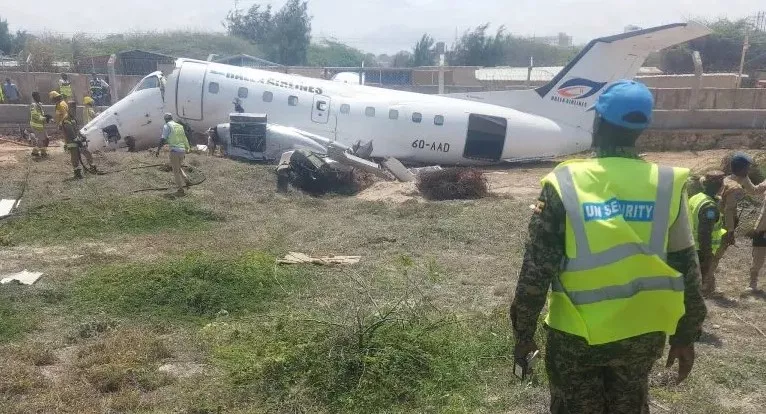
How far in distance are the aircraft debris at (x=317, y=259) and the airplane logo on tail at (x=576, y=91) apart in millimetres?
10038

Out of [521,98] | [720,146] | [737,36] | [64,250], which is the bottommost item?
[64,250]

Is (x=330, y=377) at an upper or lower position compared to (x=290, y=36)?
lower

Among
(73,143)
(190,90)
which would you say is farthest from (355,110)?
(73,143)

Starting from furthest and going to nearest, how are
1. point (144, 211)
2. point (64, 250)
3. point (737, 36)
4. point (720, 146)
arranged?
point (737, 36) < point (720, 146) < point (144, 211) < point (64, 250)

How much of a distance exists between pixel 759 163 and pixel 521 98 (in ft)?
20.4

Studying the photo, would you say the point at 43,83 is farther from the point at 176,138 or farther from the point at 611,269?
the point at 611,269

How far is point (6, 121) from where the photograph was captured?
2091 centimetres

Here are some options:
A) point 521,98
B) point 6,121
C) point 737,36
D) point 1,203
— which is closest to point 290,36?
point 737,36

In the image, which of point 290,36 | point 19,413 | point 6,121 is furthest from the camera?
point 290,36

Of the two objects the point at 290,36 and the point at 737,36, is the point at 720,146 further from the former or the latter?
the point at 290,36

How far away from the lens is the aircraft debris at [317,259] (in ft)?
26.2

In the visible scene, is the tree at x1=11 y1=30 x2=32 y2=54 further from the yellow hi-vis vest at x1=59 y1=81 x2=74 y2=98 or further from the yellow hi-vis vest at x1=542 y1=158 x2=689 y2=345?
the yellow hi-vis vest at x1=542 y1=158 x2=689 y2=345

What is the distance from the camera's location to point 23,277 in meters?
7.20

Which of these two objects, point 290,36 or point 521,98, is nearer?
point 521,98
